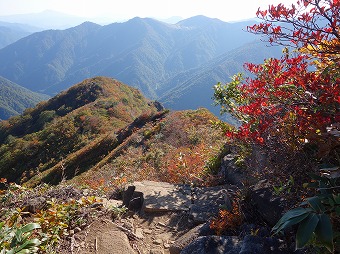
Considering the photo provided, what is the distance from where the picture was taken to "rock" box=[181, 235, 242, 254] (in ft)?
11.2

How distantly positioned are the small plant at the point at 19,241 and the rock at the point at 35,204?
6.03ft

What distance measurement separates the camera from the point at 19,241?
3.10 metres

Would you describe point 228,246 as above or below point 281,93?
below

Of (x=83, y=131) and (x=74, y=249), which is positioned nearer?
(x=74, y=249)

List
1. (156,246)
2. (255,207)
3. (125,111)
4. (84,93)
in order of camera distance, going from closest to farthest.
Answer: (255,207) < (156,246) < (125,111) < (84,93)

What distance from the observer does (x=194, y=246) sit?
364 centimetres

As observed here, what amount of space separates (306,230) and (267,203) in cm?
215

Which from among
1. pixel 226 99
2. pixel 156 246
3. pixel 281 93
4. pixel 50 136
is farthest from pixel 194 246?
pixel 50 136

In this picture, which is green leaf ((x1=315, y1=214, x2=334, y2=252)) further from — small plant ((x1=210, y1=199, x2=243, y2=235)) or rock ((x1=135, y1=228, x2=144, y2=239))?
rock ((x1=135, y1=228, x2=144, y2=239))

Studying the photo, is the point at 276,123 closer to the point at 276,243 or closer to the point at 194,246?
the point at 276,243

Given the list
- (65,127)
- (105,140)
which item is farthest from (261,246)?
(65,127)

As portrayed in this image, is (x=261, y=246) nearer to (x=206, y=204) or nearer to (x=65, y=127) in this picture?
(x=206, y=204)

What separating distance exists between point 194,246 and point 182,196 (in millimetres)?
2473

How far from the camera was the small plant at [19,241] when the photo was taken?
9.78 feet
